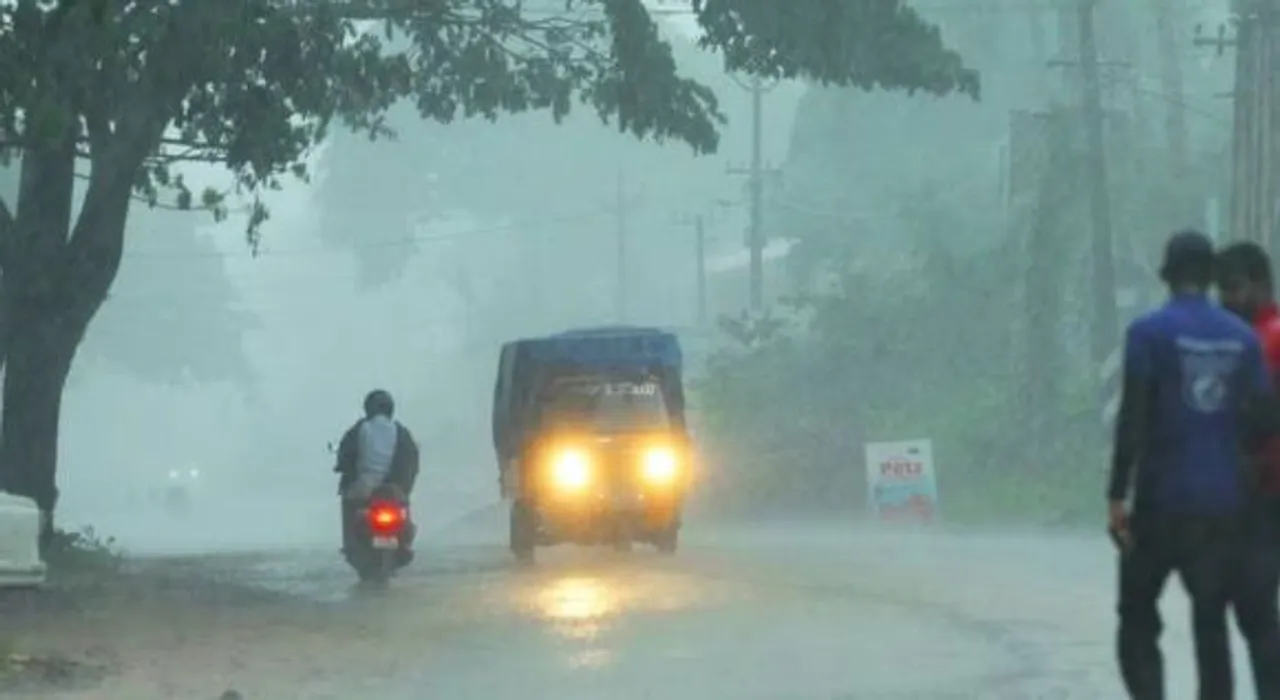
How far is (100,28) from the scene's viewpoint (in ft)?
74.2

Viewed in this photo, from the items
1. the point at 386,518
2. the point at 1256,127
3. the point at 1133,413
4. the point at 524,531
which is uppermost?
the point at 1256,127

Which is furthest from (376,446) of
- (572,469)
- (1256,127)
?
(1256,127)

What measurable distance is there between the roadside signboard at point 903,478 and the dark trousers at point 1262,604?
32.6 m

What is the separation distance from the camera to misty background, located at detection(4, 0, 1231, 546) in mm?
55812

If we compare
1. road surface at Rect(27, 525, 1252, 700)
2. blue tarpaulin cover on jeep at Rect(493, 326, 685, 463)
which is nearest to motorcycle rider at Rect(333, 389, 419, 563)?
road surface at Rect(27, 525, 1252, 700)

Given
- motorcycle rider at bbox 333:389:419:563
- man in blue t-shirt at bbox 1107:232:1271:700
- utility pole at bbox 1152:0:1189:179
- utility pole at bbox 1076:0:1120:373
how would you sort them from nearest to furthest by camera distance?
man in blue t-shirt at bbox 1107:232:1271:700 < motorcycle rider at bbox 333:389:419:563 < utility pole at bbox 1076:0:1120:373 < utility pole at bbox 1152:0:1189:179

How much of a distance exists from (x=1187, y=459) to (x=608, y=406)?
20.0 m

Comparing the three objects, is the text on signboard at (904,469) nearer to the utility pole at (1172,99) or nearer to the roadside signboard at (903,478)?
the roadside signboard at (903,478)

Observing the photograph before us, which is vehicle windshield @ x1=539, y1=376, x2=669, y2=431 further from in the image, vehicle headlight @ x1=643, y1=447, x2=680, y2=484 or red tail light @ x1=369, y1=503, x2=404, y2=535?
red tail light @ x1=369, y1=503, x2=404, y2=535

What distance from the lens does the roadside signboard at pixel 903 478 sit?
4359 cm

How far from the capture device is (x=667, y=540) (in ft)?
100

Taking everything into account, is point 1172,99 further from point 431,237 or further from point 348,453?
point 431,237

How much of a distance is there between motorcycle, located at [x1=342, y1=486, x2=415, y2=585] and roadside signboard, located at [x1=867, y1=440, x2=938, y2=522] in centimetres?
1908

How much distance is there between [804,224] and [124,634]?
58474mm
